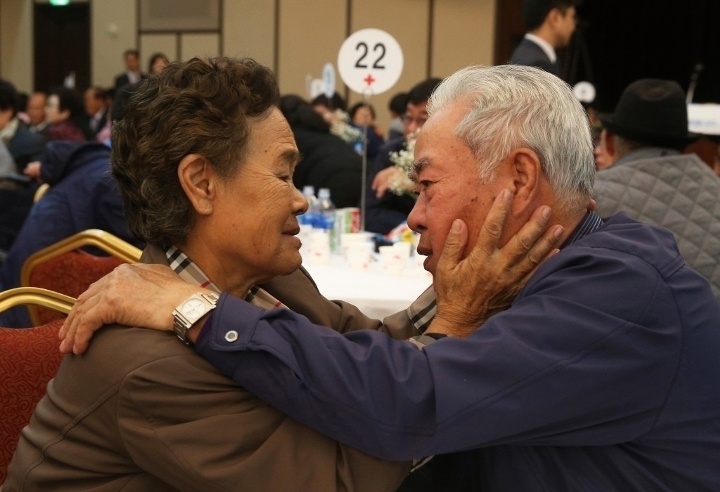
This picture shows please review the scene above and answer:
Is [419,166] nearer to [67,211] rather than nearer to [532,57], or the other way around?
[67,211]

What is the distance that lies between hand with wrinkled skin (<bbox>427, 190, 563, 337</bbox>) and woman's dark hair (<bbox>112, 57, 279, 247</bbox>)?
0.40 metres

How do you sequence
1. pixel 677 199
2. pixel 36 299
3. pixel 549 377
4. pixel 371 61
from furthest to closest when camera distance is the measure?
pixel 371 61, pixel 677 199, pixel 36 299, pixel 549 377

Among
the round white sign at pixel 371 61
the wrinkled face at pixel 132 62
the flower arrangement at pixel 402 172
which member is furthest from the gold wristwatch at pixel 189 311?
the wrinkled face at pixel 132 62

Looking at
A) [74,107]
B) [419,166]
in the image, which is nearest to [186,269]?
[419,166]

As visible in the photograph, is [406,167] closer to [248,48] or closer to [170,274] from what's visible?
[170,274]

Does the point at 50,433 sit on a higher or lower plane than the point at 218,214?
lower

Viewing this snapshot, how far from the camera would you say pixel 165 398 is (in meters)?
1.32

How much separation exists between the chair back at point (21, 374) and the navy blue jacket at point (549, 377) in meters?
0.61

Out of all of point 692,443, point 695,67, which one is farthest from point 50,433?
point 695,67

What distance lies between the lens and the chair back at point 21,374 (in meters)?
1.79

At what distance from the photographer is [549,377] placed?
51.9 inches

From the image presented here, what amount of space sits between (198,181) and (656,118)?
2.53m

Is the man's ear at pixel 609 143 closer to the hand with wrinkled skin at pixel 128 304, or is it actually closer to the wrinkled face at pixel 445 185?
the wrinkled face at pixel 445 185

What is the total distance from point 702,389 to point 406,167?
121 inches
